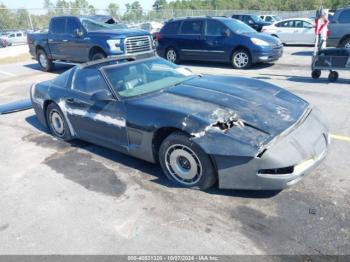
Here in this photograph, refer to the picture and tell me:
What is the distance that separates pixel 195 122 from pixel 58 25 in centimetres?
1091

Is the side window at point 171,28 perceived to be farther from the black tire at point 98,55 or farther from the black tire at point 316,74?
the black tire at point 316,74

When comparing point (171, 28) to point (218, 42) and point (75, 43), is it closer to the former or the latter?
point (218, 42)

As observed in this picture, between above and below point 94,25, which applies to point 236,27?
below

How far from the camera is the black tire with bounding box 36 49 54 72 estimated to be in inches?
534

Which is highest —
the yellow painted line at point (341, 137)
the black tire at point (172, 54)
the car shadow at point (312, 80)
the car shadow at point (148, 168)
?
the black tire at point (172, 54)

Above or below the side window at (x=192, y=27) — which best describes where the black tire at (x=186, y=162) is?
below

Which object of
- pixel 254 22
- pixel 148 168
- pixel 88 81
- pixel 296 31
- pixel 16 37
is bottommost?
pixel 148 168

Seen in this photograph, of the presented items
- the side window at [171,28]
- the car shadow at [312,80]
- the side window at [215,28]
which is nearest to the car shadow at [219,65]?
the side window at [215,28]

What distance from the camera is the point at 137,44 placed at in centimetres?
1148

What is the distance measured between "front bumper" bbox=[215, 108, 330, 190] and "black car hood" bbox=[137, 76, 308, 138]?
0.16 meters

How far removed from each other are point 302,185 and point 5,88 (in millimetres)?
9890

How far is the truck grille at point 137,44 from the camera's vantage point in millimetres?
11188

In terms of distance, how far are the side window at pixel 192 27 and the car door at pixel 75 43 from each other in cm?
353

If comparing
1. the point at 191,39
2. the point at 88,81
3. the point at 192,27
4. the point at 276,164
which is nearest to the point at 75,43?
the point at 191,39
